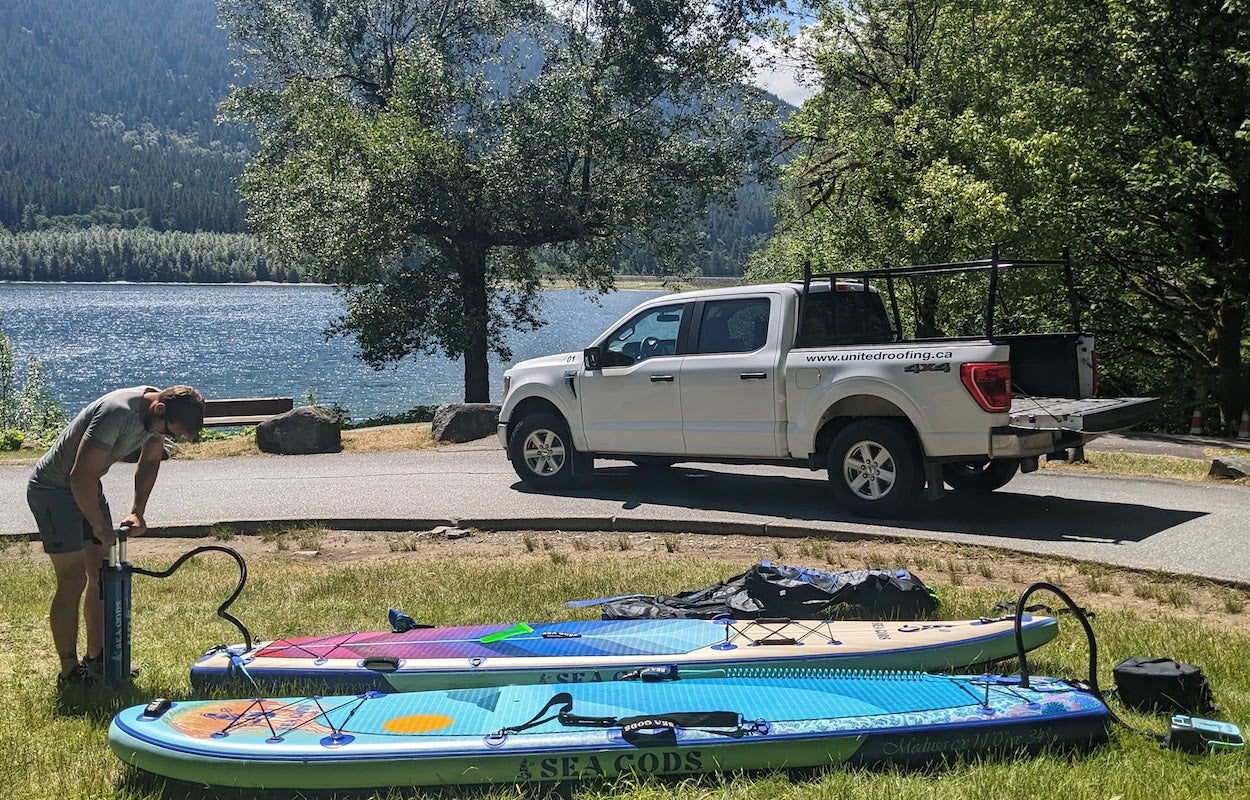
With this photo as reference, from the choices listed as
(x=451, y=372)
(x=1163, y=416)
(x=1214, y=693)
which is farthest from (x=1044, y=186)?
(x=451, y=372)

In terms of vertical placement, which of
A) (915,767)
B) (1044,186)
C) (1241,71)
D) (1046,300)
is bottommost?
(915,767)

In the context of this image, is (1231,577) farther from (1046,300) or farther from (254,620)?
(1046,300)

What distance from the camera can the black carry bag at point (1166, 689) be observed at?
4941 mm

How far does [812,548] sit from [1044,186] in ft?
44.6

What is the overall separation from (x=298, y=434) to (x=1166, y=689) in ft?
45.9

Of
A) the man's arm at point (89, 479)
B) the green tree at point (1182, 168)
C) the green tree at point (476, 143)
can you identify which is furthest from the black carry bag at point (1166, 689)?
the green tree at point (476, 143)

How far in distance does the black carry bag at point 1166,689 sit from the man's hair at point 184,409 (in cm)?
457

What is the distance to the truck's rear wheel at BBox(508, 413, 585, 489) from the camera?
12094mm

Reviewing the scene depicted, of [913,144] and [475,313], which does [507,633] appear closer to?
[475,313]

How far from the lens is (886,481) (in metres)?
10.1

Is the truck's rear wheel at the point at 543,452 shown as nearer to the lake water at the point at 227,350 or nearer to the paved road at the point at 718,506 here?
the paved road at the point at 718,506

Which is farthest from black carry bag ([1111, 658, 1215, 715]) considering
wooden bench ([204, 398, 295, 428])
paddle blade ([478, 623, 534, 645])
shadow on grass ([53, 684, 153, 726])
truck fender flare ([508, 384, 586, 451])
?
wooden bench ([204, 398, 295, 428])

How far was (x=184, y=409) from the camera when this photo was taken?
555 centimetres

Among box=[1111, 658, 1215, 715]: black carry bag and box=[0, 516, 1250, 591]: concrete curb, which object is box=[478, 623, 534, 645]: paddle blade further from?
box=[0, 516, 1250, 591]: concrete curb
